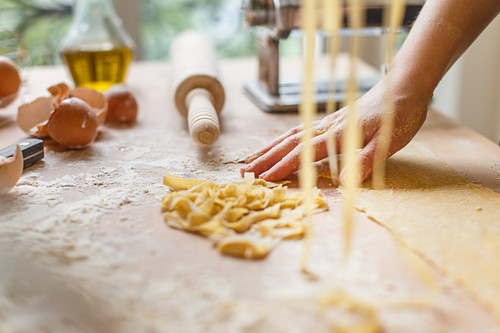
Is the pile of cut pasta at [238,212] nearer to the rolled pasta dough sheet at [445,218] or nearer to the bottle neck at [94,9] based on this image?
the rolled pasta dough sheet at [445,218]

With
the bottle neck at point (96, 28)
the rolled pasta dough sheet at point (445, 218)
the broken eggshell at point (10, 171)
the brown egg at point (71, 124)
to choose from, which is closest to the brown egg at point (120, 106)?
the brown egg at point (71, 124)

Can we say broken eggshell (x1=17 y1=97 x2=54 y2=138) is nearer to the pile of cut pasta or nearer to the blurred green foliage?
the pile of cut pasta

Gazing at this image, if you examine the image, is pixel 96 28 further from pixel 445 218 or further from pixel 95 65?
pixel 445 218

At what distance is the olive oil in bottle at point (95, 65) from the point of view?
137 centimetres

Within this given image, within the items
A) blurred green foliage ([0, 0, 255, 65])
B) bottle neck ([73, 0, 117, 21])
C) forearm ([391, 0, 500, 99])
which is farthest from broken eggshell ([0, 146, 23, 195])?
blurred green foliage ([0, 0, 255, 65])

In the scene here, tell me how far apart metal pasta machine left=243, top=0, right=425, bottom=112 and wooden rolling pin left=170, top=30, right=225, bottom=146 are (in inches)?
6.0

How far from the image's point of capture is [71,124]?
96 centimetres

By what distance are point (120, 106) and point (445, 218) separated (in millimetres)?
777

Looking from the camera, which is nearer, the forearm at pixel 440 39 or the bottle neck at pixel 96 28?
the forearm at pixel 440 39

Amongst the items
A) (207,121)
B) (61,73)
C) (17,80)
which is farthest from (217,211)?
(61,73)

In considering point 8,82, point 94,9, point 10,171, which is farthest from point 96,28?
point 10,171

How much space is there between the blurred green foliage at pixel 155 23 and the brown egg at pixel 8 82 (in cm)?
107

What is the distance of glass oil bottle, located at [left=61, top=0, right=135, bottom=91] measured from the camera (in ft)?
4.52

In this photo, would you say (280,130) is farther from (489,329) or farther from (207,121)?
(489,329)
